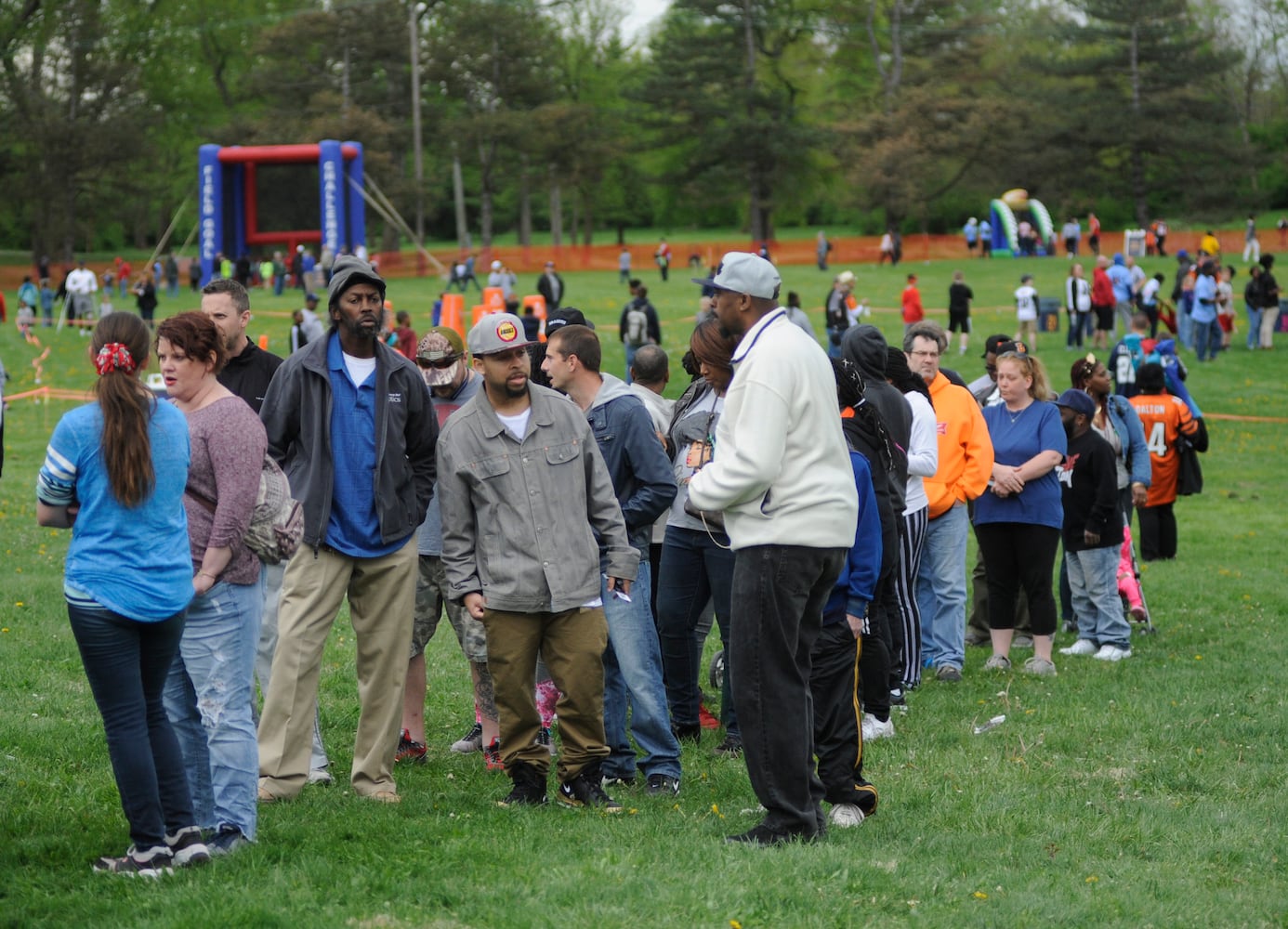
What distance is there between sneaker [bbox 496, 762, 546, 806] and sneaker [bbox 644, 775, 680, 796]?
531mm

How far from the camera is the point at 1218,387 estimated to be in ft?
84.0

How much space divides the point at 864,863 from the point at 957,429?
418 centimetres

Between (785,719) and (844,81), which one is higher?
(844,81)

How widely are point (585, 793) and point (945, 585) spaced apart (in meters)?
3.75

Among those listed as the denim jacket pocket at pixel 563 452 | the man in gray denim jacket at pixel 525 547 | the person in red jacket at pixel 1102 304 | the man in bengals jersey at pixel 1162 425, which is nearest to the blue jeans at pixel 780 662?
the man in gray denim jacket at pixel 525 547

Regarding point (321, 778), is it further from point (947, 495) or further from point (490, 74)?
point (490, 74)

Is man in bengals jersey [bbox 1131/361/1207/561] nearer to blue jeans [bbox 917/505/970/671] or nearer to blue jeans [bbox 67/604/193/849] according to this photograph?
blue jeans [bbox 917/505/970/671]

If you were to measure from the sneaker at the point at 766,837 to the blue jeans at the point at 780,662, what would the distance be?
2cm

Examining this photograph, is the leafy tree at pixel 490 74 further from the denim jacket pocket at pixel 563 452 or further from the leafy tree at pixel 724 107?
the denim jacket pocket at pixel 563 452

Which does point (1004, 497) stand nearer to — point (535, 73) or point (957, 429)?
point (957, 429)

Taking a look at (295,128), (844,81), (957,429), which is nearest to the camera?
(957,429)

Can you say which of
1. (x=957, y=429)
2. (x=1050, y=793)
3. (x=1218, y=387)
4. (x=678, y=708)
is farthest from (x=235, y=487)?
(x=1218, y=387)

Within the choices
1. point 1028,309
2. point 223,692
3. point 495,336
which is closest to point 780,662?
point 495,336

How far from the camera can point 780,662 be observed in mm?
5121
